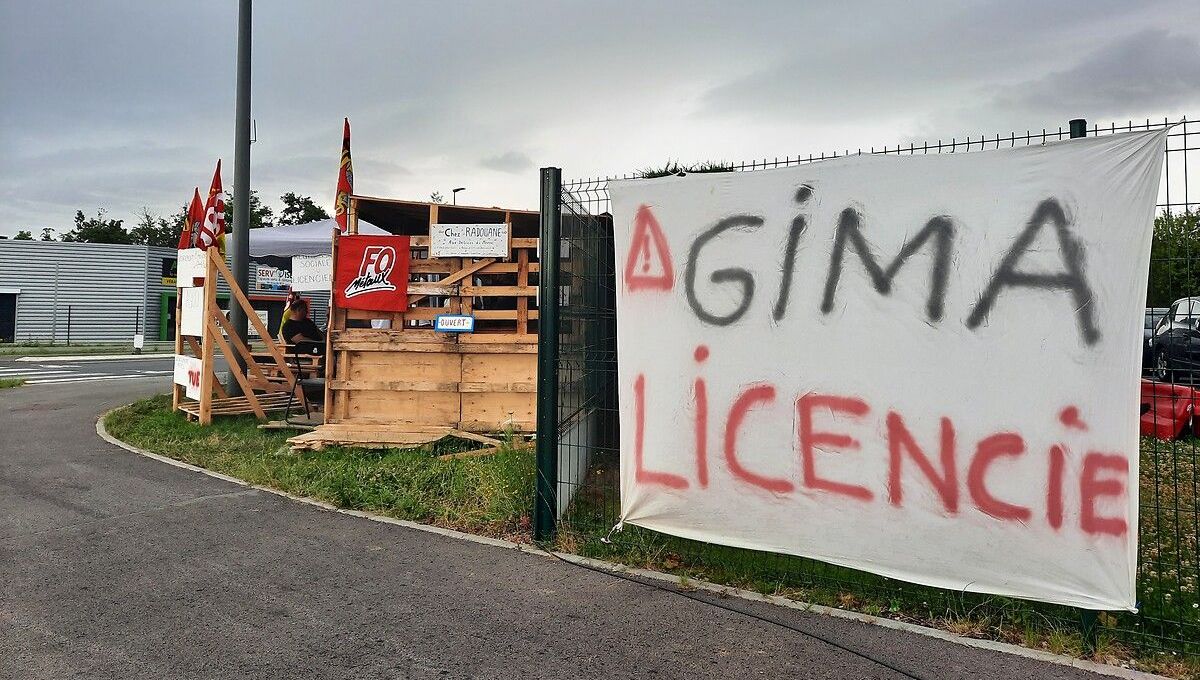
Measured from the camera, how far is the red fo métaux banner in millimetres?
8398

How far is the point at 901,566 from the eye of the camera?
3.93 meters

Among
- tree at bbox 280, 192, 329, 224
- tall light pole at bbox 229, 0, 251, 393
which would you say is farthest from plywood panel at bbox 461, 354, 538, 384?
tree at bbox 280, 192, 329, 224

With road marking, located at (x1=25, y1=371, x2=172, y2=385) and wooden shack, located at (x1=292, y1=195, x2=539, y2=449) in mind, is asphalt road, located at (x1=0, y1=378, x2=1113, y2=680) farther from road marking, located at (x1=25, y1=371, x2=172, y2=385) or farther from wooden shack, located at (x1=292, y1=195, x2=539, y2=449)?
road marking, located at (x1=25, y1=371, x2=172, y2=385)

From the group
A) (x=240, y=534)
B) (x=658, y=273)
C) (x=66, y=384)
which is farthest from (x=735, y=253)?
(x=66, y=384)


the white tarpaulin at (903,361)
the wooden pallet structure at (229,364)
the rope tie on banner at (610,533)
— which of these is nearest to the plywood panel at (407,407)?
the wooden pallet structure at (229,364)

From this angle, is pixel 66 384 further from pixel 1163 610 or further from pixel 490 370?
pixel 1163 610

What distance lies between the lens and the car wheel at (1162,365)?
11.4ft

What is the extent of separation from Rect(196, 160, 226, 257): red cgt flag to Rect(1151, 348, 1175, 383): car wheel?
10238 millimetres

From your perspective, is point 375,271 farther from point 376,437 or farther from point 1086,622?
point 1086,622

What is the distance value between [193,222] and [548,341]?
27.6ft

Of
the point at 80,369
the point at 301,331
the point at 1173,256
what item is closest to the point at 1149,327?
the point at 1173,256

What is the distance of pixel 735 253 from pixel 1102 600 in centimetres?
247

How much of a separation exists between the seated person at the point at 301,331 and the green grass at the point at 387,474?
2.10 metres

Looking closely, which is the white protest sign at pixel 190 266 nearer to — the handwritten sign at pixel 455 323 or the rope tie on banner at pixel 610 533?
the handwritten sign at pixel 455 323
